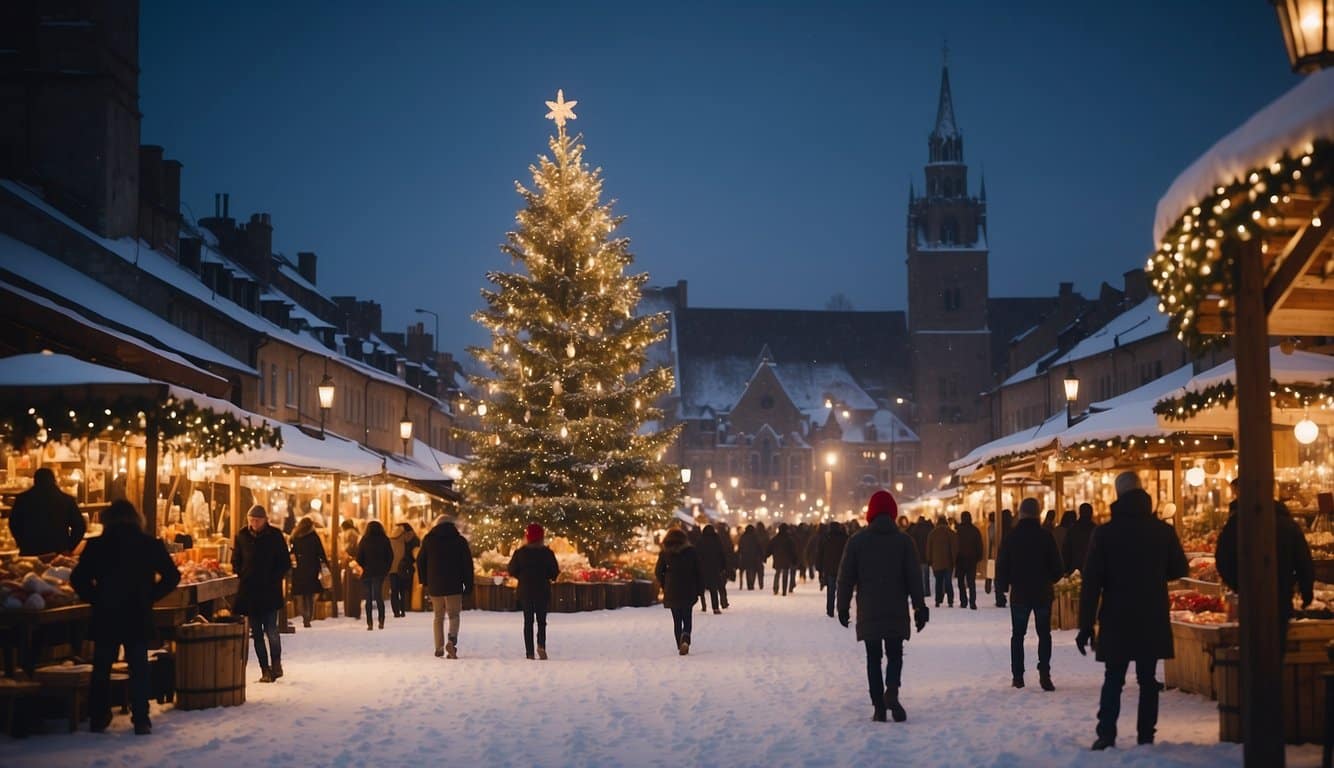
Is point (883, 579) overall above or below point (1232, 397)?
below

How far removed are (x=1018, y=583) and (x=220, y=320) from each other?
3166 centimetres

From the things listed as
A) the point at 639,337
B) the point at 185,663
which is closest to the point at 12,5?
the point at 639,337

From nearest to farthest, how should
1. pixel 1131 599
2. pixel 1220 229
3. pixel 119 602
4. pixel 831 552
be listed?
pixel 1220 229 → pixel 1131 599 → pixel 119 602 → pixel 831 552

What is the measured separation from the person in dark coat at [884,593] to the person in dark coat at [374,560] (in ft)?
49.0

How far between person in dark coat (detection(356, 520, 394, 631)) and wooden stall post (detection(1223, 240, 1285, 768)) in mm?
19668

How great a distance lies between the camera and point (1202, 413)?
17.6 m

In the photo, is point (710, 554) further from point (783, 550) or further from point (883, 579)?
point (883, 579)

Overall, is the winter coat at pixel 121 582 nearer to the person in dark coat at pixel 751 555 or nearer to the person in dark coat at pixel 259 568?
the person in dark coat at pixel 259 568

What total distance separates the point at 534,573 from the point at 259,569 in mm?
4514

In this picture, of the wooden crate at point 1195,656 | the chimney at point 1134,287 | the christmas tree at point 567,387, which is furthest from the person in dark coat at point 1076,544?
the chimney at point 1134,287

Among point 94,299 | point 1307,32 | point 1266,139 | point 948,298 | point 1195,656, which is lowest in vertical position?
point 1195,656

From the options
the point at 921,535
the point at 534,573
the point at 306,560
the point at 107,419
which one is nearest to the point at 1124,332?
the point at 921,535

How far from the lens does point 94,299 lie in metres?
35.6

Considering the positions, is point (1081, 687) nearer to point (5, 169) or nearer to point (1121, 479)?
point (1121, 479)
